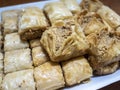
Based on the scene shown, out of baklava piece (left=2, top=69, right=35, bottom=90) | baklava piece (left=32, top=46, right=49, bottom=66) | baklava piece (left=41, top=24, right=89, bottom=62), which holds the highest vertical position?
baklava piece (left=41, top=24, right=89, bottom=62)

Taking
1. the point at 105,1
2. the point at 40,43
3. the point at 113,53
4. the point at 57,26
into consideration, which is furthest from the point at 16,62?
the point at 105,1

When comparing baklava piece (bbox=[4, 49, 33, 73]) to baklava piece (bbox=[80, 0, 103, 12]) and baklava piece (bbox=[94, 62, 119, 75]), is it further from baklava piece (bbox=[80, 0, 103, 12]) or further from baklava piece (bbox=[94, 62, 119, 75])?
baklava piece (bbox=[80, 0, 103, 12])

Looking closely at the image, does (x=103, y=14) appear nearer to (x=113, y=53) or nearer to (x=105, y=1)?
(x=113, y=53)

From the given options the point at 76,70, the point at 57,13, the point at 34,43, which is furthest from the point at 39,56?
the point at 57,13

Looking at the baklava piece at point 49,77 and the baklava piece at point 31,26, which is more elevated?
the baklava piece at point 31,26

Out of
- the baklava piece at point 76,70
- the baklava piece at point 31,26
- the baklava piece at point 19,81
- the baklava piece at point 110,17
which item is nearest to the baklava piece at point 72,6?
the baklava piece at point 110,17

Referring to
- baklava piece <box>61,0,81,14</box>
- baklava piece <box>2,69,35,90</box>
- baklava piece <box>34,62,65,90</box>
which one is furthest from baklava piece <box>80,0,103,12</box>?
baklava piece <box>2,69,35,90</box>

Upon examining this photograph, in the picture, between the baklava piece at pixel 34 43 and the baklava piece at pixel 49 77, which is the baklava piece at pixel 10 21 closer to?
the baklava piece at pixel 34 43
